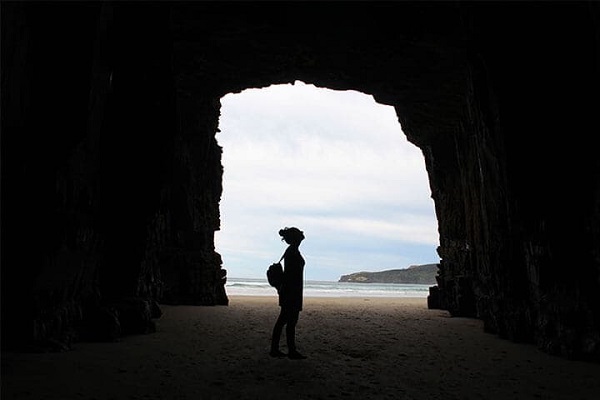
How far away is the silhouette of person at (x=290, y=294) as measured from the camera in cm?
814

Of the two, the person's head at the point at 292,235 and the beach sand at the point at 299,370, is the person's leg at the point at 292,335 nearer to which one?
the beach sand at the point at 299,370

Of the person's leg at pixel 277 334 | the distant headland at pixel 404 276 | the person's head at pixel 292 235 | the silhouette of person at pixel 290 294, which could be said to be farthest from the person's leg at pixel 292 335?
the distant headland at pixel 404 276

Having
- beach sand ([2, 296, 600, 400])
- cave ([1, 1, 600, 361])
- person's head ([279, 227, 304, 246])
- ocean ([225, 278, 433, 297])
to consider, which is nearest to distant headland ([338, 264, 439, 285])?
ocean ([225, 278, 433, 297])

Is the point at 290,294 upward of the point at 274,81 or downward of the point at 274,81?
downward

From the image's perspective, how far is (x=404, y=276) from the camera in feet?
329

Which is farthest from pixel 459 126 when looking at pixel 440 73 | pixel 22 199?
pixel 22 199

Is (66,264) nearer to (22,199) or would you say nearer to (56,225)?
(56,225)

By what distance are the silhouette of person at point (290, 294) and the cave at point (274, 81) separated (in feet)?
13.4

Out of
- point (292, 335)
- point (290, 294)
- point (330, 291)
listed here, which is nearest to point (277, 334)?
point (292, 335)

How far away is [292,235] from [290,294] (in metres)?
1.16

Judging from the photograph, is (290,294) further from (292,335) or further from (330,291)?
(330,291)

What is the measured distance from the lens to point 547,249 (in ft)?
31.2

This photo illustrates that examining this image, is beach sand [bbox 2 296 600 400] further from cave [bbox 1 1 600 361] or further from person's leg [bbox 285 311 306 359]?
cave [bbox 1 1 600 361]

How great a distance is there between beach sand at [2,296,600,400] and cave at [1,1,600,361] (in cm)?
100
